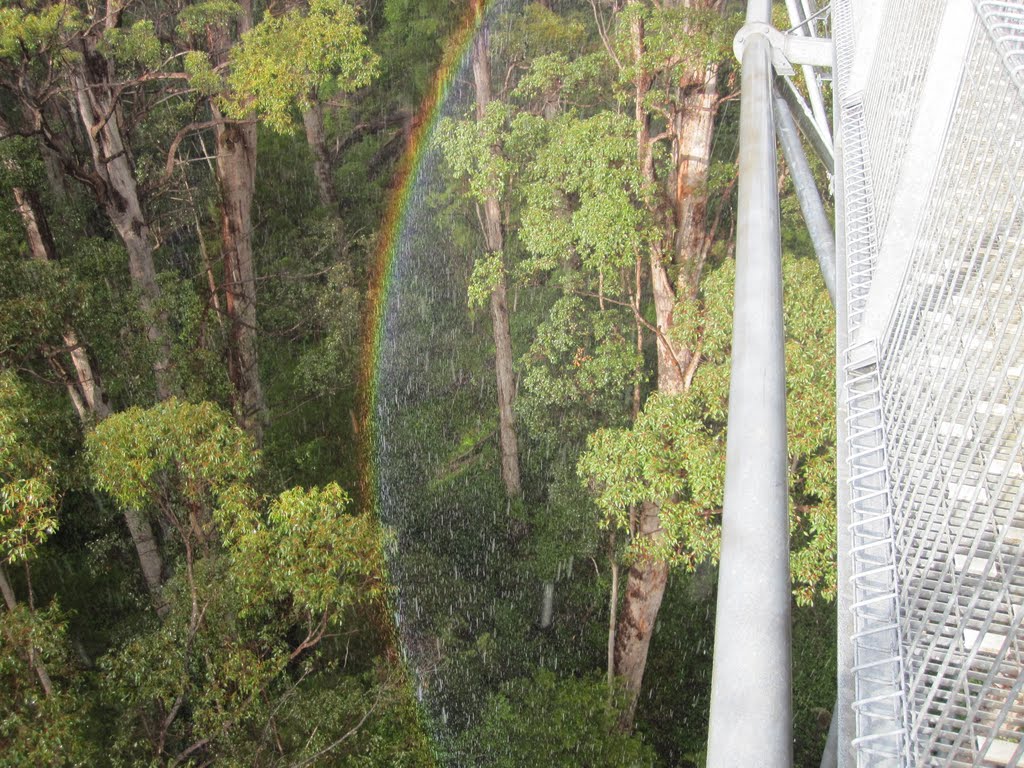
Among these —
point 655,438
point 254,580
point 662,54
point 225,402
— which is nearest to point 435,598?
point 225,402

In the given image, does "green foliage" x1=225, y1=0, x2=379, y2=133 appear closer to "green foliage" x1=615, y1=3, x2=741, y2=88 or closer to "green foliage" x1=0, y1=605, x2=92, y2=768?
"green foliage" x1=615, y1=3, x2=741, y2=88

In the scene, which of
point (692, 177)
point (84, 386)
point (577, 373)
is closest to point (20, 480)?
point (84, 386)

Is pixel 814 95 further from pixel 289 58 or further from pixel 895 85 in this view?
pixel 289 58

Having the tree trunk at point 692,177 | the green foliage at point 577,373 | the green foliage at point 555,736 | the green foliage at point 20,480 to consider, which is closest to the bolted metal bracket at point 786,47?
the green foliage at point 20,480

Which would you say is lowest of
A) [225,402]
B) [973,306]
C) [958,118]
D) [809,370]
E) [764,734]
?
[225,402]

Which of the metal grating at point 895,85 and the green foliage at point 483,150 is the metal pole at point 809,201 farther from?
the green foliage at point 483,150

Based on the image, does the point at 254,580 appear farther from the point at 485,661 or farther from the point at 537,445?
the point at 537,445
